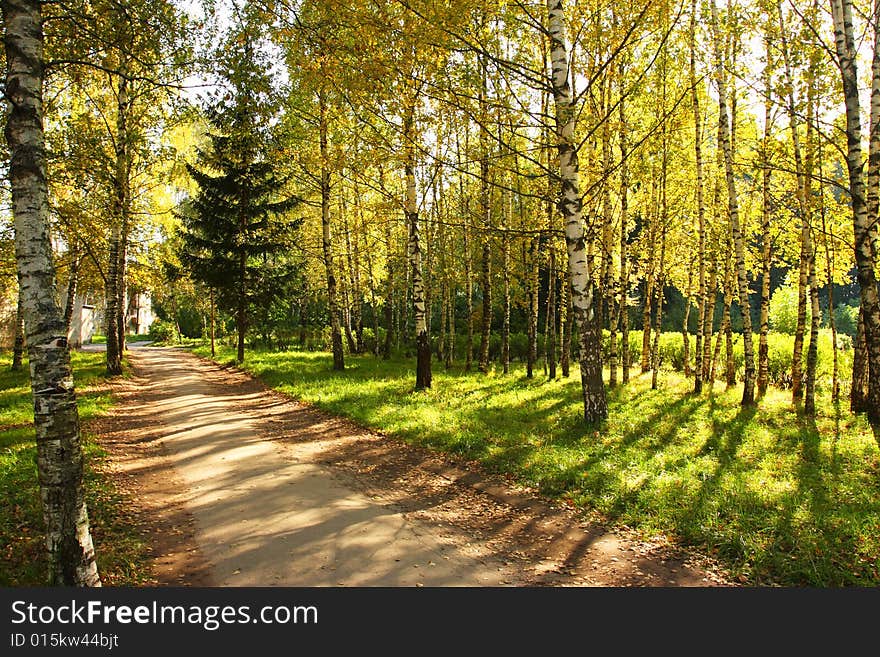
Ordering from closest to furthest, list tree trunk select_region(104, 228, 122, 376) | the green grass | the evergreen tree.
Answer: the green grass
tree trunk select_region(104, 228, 122, 376)
the evergreen tree

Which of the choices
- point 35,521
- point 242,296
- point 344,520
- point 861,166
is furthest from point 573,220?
point 242,296

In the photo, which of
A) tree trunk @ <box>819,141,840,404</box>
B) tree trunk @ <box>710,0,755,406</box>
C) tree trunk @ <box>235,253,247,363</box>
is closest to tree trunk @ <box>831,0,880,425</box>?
tree trunk @ <box>819,141,840,404</box>

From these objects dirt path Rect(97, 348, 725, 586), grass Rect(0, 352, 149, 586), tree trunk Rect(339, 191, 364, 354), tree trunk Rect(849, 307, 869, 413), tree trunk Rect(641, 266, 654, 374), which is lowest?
dirt path Rect(97, 348, 725, 586)

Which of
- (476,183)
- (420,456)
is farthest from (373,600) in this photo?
(476,183)

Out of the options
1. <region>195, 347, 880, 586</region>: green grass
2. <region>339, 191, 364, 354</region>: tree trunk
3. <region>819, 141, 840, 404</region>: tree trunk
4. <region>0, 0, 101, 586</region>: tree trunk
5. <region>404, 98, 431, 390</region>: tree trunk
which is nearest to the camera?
<region>0, 0, 101, 586</region>: tree trunk

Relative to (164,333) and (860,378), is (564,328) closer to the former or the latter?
(860,378)

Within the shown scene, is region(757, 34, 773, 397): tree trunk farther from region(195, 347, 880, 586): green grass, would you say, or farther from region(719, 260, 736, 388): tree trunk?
region(719, 260, 736, 388): tree trunk

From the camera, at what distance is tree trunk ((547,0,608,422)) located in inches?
361

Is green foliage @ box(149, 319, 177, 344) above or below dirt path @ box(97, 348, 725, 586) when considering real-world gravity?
above

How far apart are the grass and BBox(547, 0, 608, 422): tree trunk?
7.59 m

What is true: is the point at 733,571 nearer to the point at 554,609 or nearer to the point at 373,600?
the point at 554,609

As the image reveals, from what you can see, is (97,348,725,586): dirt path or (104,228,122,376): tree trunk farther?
(104,228,122,376): tree trunk

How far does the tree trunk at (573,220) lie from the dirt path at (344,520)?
325cm

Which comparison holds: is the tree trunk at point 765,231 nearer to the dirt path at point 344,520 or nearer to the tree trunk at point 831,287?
the tree trunk at point 831,287
